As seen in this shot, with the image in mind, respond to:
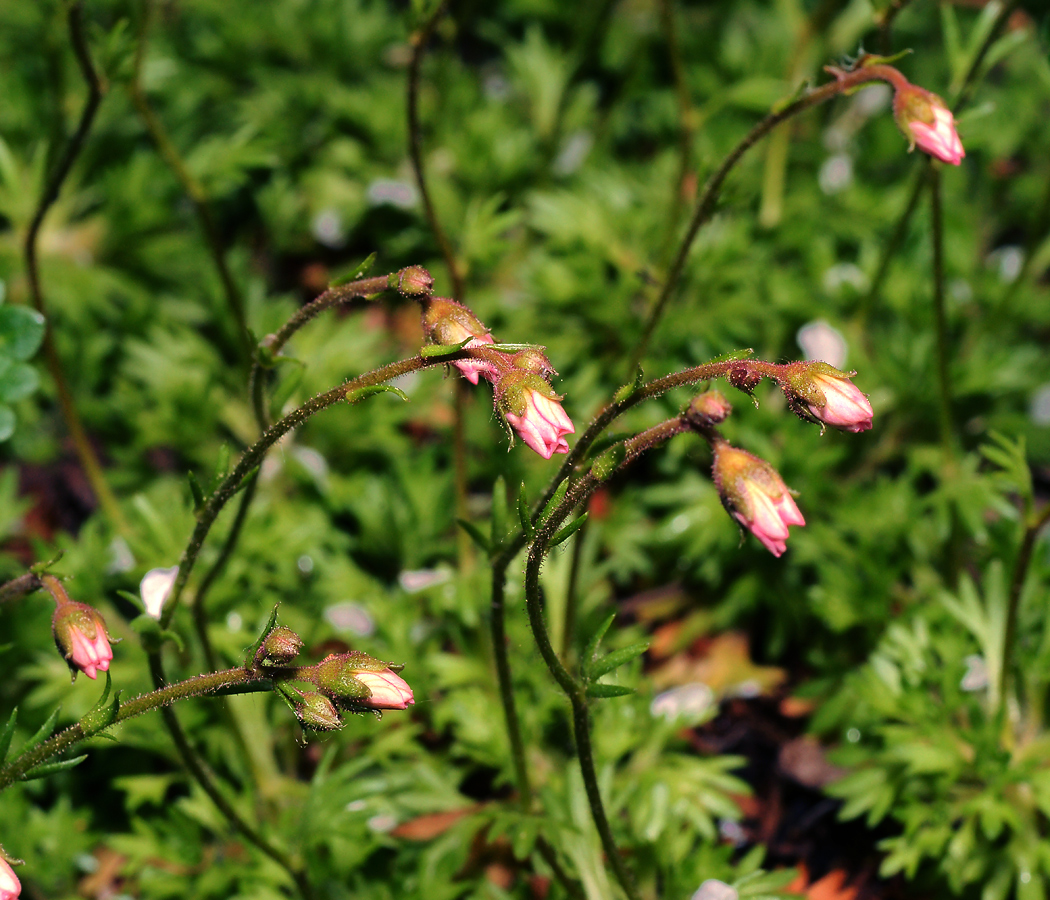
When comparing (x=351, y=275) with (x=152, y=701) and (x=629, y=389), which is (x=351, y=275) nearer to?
(x=629, y=389)

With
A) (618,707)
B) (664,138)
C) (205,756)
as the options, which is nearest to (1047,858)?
(618,707)

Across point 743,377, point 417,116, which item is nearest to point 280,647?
point 743,377

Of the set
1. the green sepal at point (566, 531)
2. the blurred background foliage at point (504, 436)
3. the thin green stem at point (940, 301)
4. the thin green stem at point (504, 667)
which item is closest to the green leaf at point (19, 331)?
the blurred background foliage at point (504, 436)

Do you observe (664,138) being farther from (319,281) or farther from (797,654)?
(797,654)

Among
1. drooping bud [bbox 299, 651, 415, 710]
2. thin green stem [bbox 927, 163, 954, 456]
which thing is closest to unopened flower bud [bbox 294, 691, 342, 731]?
drooping bud [bbox 299, 651, 415, 710]

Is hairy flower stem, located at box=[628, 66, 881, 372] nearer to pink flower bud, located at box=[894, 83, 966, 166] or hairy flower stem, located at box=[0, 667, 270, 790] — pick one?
pink flower bud, located at box=[894, 83, 966, 166]
